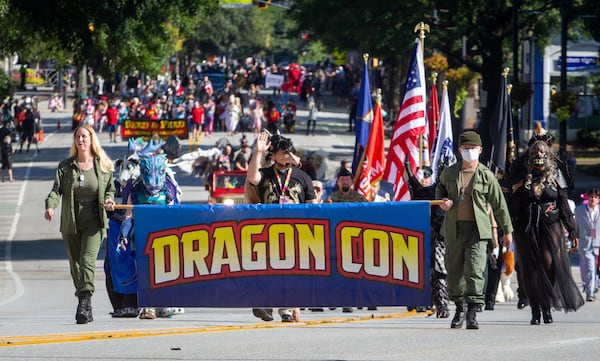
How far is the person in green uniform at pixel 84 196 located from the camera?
40.8ft

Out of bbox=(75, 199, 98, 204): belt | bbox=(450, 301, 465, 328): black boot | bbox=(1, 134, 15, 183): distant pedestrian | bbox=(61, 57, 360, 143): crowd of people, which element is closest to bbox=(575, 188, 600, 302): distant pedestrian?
bbox=(450, 301, 465, 328): black boot

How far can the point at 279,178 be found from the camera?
1234 centimetres

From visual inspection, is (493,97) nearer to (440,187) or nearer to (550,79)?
(550,79)

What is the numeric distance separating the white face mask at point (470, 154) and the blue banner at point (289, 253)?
53 centimetres

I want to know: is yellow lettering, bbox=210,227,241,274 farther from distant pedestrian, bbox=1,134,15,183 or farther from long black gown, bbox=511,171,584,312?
distant pedestrian, bbox=1,134,15,183

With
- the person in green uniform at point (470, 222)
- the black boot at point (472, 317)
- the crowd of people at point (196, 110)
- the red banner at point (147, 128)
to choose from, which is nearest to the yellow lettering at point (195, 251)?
the person in green uniform at point (470, 222)

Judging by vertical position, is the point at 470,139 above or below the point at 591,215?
above

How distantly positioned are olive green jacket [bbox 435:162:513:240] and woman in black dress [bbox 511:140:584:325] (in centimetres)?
117

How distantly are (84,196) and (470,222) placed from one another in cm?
332

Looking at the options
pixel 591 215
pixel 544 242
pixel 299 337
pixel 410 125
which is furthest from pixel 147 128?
pixel 299 337

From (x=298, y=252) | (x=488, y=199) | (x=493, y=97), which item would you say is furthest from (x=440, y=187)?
(x=493, y=97)

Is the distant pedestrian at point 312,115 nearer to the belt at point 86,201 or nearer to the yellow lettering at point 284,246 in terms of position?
the belt at point 86,201

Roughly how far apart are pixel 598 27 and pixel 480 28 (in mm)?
5004

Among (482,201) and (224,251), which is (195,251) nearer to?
(224,251)
